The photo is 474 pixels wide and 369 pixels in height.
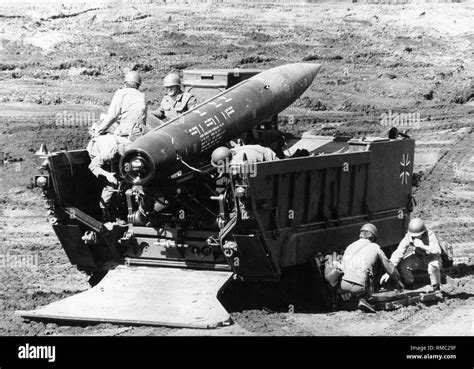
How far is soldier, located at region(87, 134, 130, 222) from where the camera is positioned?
48.3ft

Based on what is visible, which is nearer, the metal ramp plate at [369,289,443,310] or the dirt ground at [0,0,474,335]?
the metal ramp plate at [369,289,443,310]

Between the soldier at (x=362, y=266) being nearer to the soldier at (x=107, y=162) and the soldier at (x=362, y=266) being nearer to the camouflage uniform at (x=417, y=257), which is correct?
the camouflage uniform at (x=417, y=257)

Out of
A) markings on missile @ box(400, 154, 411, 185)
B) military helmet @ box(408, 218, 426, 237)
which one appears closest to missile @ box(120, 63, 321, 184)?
markings on missile @ box(400, 154, 411, 185)

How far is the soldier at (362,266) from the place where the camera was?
48.2ft

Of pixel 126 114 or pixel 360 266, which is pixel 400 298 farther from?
pixel 126 114

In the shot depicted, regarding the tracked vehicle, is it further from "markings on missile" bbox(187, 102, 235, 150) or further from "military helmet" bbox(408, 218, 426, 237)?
"military helmet" bbox(408, 218, 426, 237)

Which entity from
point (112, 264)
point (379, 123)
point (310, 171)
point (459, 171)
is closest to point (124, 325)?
point (112, 264)

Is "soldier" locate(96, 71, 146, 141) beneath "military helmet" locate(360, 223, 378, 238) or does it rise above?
above

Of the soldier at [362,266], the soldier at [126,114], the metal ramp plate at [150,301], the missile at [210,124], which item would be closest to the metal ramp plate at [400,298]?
the soldier at [362,266]

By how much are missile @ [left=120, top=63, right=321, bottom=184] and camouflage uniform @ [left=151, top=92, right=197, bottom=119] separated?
70 cm

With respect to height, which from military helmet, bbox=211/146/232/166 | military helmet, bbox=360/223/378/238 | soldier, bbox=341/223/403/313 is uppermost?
military helmet, bbox=211/146/232/166

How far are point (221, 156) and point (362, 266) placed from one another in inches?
95.0
